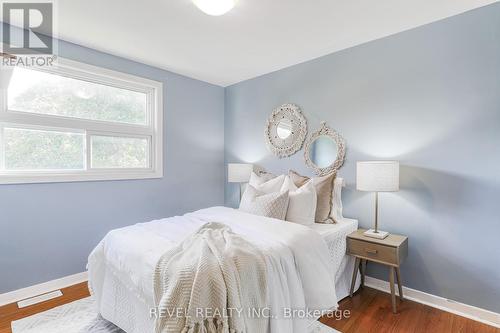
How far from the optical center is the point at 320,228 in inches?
91.9

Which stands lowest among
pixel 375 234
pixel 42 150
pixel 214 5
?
pixel 375 234

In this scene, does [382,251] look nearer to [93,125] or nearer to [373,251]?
[373,251]

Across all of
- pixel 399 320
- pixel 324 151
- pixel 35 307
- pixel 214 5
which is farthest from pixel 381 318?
pixel 35 307

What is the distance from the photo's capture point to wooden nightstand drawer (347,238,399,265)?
2082mm

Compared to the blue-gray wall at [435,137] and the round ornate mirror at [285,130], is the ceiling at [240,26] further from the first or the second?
the round ornate mirror at [285,130]

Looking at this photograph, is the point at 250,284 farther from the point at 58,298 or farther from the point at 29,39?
the point at 29,39

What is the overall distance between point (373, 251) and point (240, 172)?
1965 millimetres

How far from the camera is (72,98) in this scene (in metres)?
2.78

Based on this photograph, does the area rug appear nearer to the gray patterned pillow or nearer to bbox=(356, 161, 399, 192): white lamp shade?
the gray patterned pillow

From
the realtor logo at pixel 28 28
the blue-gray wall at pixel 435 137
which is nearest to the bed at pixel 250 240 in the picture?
the blue-gray wall at pixel 435 137

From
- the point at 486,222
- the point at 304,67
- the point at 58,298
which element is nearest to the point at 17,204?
the point at 58,298

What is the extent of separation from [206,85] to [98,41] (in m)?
1.62

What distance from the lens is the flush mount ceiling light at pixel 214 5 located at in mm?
1876

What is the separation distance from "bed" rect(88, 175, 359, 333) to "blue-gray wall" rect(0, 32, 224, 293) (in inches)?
37.1
